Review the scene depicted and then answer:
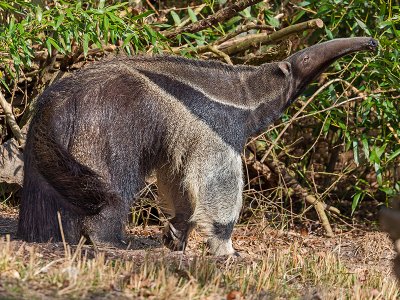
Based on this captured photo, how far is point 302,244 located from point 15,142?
352 centimetres

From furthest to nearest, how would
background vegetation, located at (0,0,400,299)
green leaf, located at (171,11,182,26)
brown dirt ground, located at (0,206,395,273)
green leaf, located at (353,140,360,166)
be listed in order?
1. green leaf, located at (353,140,360,166)
2. green leaf, located at (171,11,182,26)
3. brown dirt ground, located at (0,206,395,273)
4. background vegetation, located at (0,0,400,299)

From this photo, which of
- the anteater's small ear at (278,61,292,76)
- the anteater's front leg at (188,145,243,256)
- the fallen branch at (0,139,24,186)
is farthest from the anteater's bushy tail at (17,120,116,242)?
the fallen branch at (0,139,24,186)

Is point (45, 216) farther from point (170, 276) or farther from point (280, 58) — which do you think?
point (280, 58)

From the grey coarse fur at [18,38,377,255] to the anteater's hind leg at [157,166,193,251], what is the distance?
0.02m

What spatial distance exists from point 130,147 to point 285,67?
6.59 ft

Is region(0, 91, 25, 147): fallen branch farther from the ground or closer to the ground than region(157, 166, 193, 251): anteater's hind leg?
farther from the ground

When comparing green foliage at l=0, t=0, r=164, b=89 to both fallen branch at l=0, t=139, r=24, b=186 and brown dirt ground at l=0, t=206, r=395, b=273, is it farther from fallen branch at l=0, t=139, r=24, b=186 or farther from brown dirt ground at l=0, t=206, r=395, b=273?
brown dirt ground at l=0, t=206, r=395, b=273

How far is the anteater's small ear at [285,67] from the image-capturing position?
316 inches

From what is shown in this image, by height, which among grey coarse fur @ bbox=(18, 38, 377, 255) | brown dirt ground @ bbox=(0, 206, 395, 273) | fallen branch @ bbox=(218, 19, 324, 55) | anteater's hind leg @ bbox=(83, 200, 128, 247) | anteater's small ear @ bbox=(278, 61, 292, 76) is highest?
fallen branch @ bbox=(218, 19, 324, 55)

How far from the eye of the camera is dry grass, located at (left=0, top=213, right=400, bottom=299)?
15.0ft

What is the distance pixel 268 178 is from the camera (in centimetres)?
1037

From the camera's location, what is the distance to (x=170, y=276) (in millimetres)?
4859

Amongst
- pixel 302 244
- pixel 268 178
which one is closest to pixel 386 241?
pixel 302 244

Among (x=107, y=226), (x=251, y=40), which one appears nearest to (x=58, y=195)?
(x=107, y=226)
